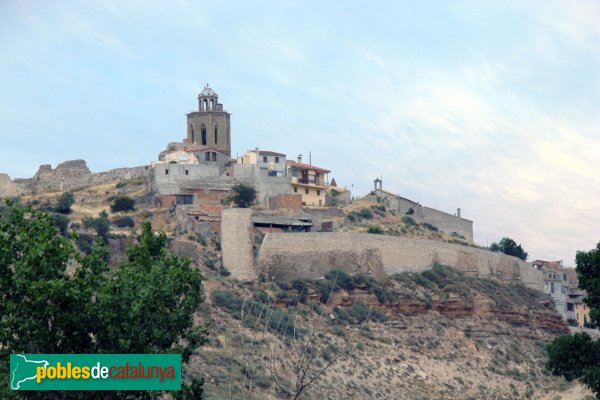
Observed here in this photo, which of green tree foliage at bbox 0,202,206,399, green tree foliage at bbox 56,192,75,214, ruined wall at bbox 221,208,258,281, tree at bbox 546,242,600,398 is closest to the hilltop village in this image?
ruined wall at bbox 221,208,258,281

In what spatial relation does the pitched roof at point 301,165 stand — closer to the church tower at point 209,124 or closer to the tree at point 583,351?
the church tower at point 209,124

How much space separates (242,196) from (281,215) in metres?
2.11

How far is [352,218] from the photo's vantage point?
6844 cm

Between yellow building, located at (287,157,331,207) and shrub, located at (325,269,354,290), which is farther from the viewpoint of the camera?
yellow building, located at (287,157,331,207)

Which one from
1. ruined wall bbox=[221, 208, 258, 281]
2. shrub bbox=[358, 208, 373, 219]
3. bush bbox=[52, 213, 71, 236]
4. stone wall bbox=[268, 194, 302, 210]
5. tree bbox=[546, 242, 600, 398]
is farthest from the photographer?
shrub bbox=[358, 208, 373, 219]

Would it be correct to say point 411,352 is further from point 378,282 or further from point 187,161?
point 187,161

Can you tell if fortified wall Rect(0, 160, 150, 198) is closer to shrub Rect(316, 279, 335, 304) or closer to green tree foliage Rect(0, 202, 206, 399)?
shrub Rect(316, 279, 335, 304)

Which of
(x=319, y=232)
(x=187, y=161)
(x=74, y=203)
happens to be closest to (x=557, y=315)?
(x=319, y=232)

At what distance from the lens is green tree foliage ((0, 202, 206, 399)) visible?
83.9ft

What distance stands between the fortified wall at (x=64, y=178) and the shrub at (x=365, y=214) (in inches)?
415

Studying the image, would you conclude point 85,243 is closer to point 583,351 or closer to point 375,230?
point 375,230

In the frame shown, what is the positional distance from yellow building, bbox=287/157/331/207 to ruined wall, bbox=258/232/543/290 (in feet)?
30.5

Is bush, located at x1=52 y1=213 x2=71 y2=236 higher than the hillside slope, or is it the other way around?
bush, located at x1=52 y1=213 x2=71 y2=236

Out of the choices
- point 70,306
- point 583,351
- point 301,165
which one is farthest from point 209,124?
point 70,306
